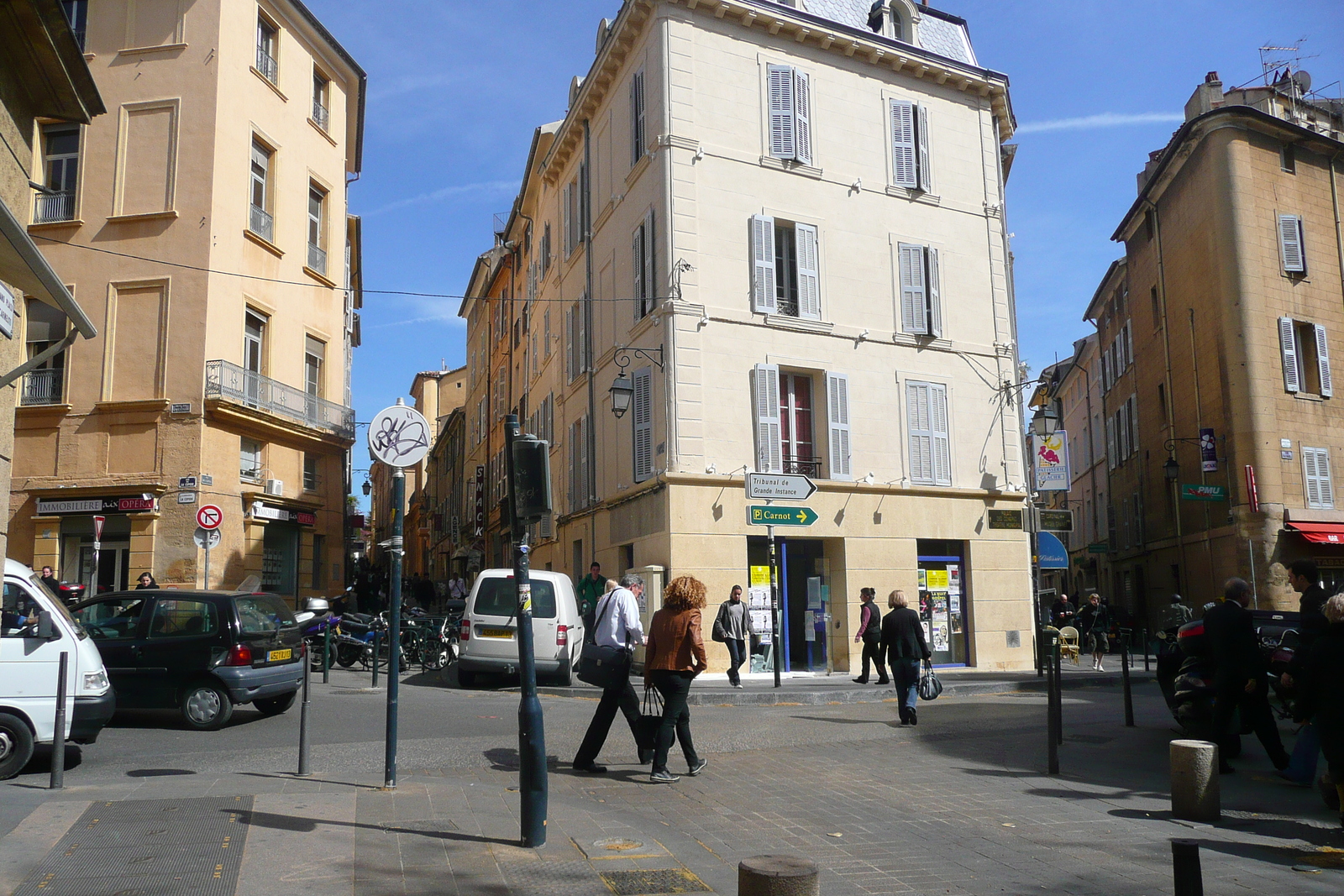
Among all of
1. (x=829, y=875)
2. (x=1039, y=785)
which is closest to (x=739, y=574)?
(x=1039, y=785)

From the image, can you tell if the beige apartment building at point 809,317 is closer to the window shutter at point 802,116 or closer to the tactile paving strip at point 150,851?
the window shutter at point 802,116

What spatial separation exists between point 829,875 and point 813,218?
57.3ft

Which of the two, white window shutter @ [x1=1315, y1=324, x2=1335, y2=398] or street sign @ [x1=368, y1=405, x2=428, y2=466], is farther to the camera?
white window shutter @ [x1=1315, y1=324, x2=1335, y2=398]

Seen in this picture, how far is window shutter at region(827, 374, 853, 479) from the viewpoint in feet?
68.7

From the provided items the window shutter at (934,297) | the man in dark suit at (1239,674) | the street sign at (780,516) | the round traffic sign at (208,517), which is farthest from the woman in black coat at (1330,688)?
the round traffic sign at (208,517)

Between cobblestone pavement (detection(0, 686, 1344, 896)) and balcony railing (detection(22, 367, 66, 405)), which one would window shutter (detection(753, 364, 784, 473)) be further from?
balcony railing (detection(22, 367, 66, 405))

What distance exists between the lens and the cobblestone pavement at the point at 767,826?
5.78 m

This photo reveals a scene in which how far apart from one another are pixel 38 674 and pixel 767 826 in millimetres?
6263

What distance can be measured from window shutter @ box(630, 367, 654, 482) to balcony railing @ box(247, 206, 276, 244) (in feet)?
33.5

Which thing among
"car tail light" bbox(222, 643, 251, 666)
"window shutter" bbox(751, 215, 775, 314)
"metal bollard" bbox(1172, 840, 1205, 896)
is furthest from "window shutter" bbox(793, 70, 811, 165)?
"metal bollard" bbox(1172, 840, 1205, 896)

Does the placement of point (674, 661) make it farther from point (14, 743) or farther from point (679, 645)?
point (14, 743)

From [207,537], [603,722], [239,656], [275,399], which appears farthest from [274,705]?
[275,399]

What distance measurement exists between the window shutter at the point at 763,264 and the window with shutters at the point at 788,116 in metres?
1.60

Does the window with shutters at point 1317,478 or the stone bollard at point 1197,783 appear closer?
the stone bollard at point 1197,783
